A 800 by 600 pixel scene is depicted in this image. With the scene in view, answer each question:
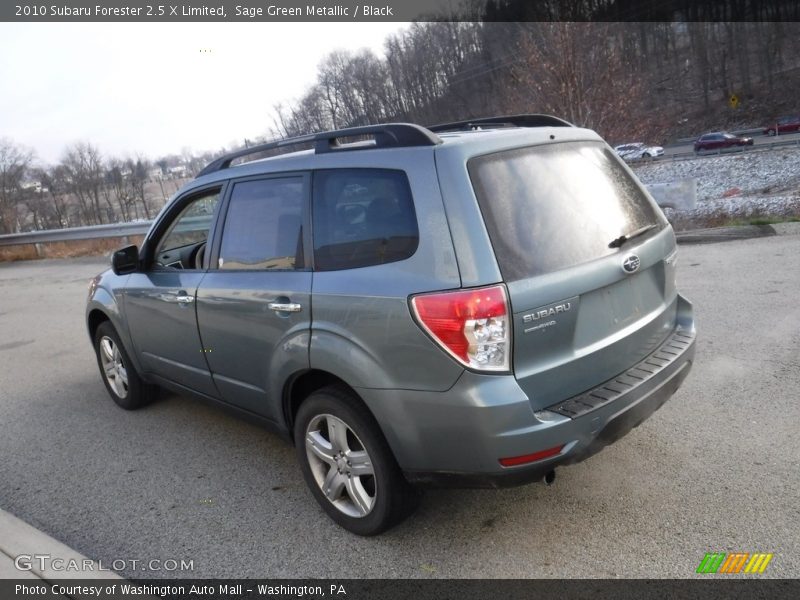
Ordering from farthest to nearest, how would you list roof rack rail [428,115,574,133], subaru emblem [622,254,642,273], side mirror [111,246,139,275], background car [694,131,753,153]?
background car [694,131,753,153], side mirror [111,246,139,275], roof rack rail [428,115,574,133], subaru emblem [622,254,642,273]

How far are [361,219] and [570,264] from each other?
101cm

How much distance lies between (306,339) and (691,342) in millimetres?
2049

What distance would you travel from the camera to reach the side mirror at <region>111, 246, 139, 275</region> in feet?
15.5

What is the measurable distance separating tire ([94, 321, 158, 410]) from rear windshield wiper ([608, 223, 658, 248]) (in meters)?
3.86

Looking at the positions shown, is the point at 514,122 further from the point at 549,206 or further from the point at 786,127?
the point at 786,127

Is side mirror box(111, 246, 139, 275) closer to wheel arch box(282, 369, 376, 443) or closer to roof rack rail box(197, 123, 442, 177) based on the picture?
roof rack rail box(197, 123, 442, 177)

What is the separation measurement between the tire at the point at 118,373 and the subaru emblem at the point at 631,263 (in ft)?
12.8

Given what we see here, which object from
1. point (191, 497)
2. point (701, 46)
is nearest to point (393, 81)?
point (701, 46)

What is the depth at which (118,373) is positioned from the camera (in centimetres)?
545

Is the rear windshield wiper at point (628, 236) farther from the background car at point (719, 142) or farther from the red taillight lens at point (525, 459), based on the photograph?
the background car at point (719, 142)

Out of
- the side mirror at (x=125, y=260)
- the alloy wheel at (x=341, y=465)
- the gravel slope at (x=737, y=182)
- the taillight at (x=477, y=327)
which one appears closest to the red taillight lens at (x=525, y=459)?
the taillight at (x=477, y=327)

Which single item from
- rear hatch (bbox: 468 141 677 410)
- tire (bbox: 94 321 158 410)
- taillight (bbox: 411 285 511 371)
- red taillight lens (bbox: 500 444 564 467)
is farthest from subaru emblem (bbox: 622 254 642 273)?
tire (bbox: 94 321 158 410)

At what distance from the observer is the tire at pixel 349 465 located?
304 centimetres

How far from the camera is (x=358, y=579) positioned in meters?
2.94
